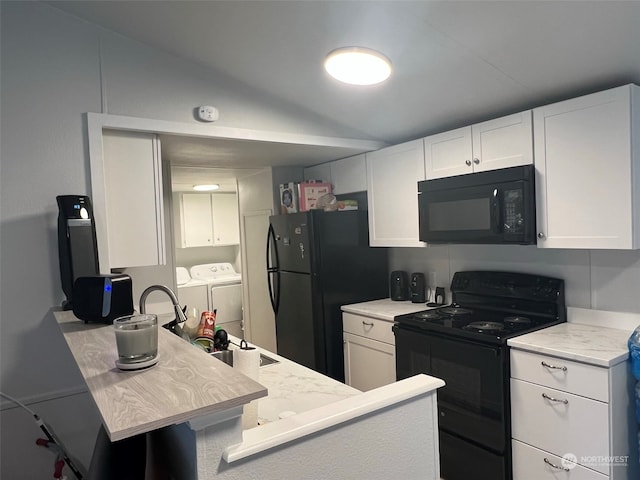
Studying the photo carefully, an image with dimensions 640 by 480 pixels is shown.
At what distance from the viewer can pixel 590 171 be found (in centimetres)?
201

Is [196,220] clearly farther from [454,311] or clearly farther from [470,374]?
[470,374]

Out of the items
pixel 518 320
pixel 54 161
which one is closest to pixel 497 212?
pixel 518 320

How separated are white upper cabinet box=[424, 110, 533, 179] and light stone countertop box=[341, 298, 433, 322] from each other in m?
0.90

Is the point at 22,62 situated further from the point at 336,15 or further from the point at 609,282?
the point at 609,282

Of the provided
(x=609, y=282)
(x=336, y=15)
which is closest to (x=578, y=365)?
(x=609, y=282)

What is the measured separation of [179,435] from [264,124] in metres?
2.00

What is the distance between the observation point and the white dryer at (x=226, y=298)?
534 cm

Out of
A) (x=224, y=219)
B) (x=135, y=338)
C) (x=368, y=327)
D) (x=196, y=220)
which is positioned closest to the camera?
(x=135, y=338)

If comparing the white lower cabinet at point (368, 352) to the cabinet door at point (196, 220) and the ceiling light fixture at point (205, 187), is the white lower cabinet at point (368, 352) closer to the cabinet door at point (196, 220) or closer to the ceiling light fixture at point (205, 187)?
the ceiling light fixture at point (205, 187)

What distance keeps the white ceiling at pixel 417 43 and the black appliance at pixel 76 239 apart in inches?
32.6

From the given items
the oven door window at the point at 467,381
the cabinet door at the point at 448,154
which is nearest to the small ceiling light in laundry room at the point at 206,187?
the cabinet door at the point at 448,154

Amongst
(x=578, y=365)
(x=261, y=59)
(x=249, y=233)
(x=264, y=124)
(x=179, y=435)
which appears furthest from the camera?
(x=249, y=233)

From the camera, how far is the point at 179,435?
982mm

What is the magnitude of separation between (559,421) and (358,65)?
1.87 meters
